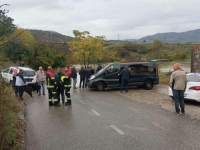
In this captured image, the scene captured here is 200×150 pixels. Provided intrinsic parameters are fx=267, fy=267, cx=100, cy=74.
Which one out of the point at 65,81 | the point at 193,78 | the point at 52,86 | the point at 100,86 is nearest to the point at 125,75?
the point at 100,86

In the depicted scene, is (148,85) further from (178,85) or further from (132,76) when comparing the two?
(178,85)

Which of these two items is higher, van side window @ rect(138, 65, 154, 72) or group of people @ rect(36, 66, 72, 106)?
van side window @ rect(138, 65, 154, 72)

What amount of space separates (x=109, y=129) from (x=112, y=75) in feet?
33.1

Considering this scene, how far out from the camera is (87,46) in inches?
1687

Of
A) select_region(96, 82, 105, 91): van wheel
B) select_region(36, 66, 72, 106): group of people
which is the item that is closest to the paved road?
select_region(36, 66, 72, 106): group of people

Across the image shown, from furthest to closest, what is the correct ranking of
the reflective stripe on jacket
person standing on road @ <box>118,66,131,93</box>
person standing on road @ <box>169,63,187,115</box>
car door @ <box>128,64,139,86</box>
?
car door @ <box>128,64,139,86</box> → person standing on road @ <box>118,66,131,93</box> → the reflective stripe on jacket → person standing on road @ <box>169,63,187,115</box>

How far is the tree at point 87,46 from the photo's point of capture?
4281cm

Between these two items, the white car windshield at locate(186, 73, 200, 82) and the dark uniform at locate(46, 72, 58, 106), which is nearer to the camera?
the dark uniform at locate(46, 72, 58, 106)

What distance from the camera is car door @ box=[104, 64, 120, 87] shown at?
57.9 ft

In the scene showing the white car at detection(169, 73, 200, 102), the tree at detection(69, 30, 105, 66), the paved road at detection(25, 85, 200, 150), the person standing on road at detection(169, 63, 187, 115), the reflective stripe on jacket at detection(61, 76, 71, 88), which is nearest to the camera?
the paved road at detection(25, 85, 200, 150)

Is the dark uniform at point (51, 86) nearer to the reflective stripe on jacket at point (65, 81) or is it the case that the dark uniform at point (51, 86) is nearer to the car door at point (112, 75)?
the reflective stripe on jacket at point (65, 81)

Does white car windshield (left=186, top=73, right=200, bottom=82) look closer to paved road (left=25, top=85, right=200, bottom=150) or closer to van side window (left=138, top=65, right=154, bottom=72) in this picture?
paved road (left=25, top=85, right=200, bottom=150)

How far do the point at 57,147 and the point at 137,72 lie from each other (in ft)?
40.6

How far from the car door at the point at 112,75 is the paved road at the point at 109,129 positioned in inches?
251
